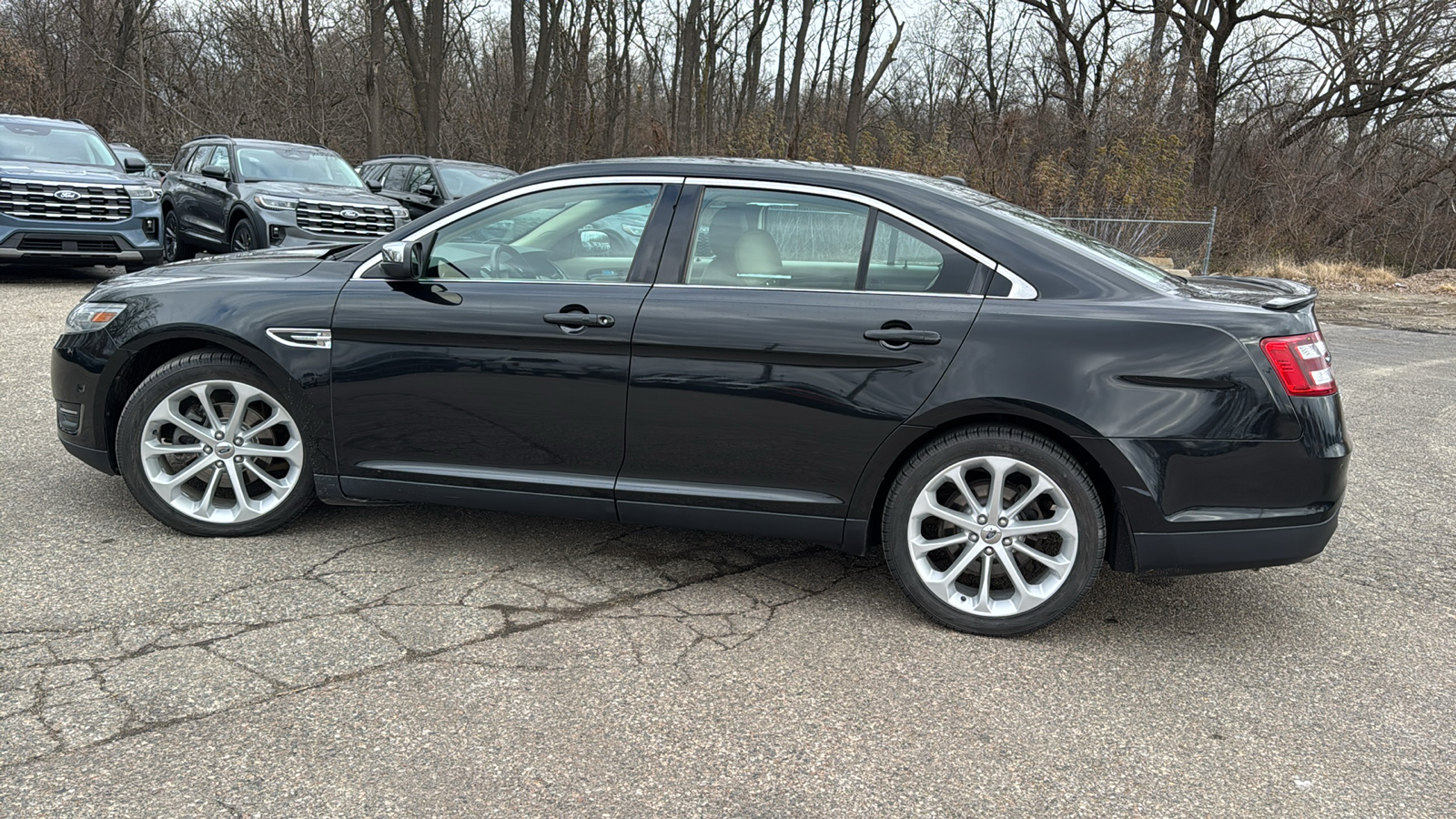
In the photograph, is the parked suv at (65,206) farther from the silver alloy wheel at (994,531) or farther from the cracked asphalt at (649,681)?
the silver alloy wheel at (994,531)

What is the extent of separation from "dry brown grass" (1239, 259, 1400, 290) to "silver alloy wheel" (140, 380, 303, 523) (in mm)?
20048

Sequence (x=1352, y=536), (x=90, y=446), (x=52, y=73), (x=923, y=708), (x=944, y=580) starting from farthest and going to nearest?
(x=52, y=73), (x=1352, y=536), (x=90, y=446), (x=944, y=580), (x=923, y=708)

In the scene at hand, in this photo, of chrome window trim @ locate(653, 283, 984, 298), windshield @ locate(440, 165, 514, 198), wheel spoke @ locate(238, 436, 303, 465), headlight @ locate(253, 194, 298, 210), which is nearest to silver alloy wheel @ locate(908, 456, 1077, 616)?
chrome window trim @ locate(653, 283, 984, 298)

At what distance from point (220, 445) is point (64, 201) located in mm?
9703

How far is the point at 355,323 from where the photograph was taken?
4.19m

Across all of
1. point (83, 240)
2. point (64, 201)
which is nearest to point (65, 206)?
point (64, 201)

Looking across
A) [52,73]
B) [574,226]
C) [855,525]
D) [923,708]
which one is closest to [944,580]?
[855,525]

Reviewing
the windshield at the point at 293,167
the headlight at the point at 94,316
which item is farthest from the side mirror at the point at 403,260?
the windshield at the point at 293,167

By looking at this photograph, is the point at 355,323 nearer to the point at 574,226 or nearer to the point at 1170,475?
the point at 574,226

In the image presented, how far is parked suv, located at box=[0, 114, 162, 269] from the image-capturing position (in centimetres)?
1183

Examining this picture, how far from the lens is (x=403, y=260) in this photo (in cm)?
406

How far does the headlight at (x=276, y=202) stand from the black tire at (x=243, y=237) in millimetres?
297

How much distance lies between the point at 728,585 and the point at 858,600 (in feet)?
1.67

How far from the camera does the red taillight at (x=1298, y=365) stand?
3512 mm
